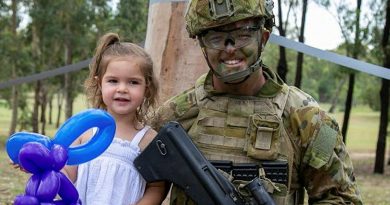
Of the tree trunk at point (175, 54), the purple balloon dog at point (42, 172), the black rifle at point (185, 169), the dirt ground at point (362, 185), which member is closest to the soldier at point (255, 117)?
the black rifle at point (185, 169)

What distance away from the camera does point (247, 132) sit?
6.97 ft

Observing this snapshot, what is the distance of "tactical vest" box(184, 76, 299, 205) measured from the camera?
2.09m

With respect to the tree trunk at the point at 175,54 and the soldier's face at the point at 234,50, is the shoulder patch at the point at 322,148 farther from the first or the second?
the tree trunk at the point at 175,54

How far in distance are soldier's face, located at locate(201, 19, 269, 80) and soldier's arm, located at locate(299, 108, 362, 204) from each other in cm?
29

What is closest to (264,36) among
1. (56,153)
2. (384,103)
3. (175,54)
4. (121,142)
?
(121,142)

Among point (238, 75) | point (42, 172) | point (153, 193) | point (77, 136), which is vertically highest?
point (238, 75)

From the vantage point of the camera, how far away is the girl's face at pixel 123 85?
220cm

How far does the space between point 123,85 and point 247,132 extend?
486 millimetres

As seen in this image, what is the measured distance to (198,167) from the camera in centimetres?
201

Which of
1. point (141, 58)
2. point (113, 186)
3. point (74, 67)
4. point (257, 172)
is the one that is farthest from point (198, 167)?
point (74, 67)

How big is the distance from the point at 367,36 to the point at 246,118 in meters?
16.3

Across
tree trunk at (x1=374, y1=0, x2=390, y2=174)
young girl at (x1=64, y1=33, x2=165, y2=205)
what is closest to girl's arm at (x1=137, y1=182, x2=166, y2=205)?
young girl at (x1=64, y1=33, x2=165, y2=205)

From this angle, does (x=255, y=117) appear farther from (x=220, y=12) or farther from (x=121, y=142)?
(x=121, y=142)

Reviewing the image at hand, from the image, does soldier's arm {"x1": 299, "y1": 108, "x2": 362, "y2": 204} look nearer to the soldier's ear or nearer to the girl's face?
the soldier's ear
